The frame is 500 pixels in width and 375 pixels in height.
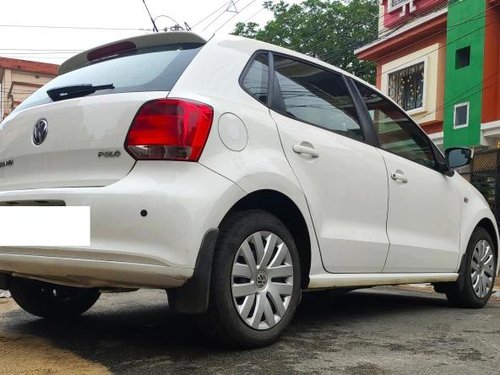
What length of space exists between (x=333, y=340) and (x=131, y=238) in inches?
54.5

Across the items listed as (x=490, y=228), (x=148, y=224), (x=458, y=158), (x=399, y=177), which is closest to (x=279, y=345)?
(x=148, y=224)

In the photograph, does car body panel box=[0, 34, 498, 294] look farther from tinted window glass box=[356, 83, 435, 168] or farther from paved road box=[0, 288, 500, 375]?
tinted window glass box=[356, 83, 435, 168]

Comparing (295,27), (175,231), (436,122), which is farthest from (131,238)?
(295,27)

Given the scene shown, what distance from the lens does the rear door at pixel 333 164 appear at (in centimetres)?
332

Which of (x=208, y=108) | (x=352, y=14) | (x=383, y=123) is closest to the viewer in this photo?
(x=208, y=108)

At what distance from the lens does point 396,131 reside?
4.40 m

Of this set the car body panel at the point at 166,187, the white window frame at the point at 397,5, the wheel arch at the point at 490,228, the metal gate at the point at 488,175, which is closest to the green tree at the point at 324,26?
the white window frame at the point at 397,5

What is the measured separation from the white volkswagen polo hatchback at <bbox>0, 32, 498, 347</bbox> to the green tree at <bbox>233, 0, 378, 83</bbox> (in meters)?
23.7

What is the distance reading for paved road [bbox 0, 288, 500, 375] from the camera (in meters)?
2.74

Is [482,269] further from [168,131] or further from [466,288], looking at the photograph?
[168,131]

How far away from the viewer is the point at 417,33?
1576 cm

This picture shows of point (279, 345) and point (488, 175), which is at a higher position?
point (488, 175)

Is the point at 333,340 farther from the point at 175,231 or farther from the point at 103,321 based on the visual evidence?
the point at 103,321

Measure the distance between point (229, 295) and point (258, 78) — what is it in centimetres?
124
